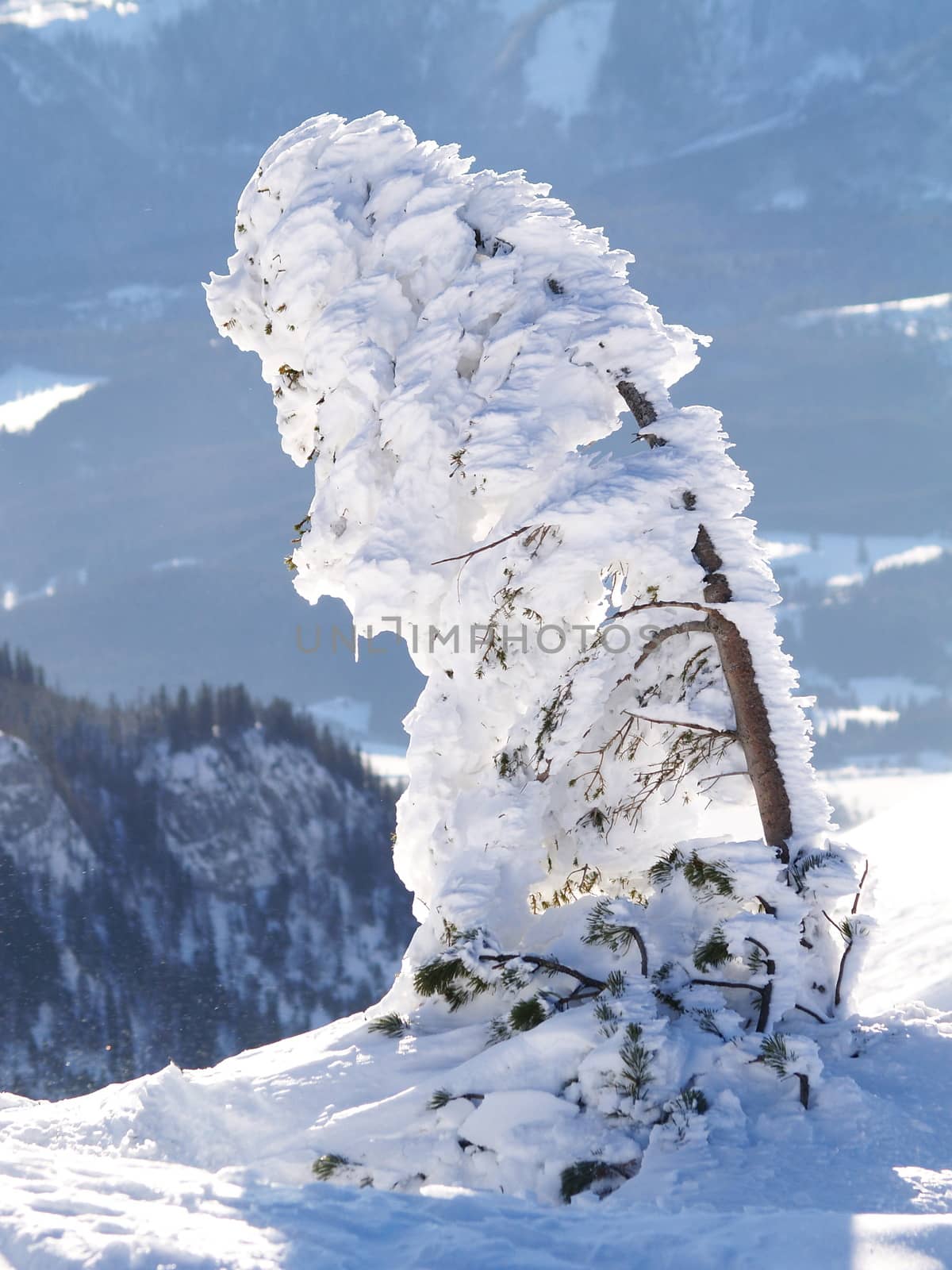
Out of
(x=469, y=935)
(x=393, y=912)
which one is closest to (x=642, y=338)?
(x=469, y=935)

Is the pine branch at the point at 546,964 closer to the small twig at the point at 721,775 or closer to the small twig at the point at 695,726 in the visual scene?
the small twig at the point at 721,775

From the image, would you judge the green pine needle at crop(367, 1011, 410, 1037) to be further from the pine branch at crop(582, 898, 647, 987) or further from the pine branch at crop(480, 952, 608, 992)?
the pine branch at crop(582, 898, 647, 987)

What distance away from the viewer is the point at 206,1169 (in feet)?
26.9

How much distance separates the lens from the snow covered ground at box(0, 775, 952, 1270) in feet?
19.2

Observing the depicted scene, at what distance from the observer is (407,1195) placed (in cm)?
679

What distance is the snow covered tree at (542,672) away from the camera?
838 centimetres

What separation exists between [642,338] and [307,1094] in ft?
19.5

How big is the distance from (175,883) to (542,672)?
89.8 metres

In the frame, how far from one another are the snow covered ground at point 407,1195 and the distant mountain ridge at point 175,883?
50.5 m

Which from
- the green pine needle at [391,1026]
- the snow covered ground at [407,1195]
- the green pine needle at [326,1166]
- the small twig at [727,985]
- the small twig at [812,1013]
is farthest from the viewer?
the green pine needle at [391,1026]

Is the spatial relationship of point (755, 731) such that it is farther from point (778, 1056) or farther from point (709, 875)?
point (778, 1056)

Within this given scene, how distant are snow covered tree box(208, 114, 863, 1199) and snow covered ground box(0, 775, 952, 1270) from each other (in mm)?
331

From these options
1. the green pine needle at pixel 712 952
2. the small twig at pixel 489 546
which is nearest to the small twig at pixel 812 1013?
the green pine needle at pixel 712 952

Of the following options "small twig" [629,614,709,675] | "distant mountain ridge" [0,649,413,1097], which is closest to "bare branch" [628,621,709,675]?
"small twig" [629,614,709,675]
